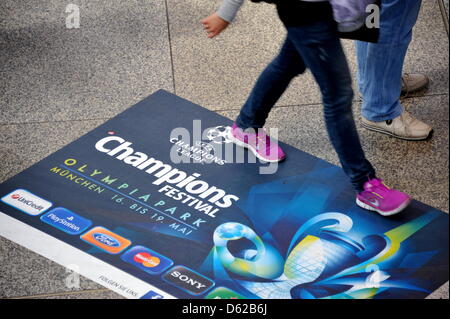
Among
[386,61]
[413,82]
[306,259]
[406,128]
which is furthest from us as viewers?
[413,82]

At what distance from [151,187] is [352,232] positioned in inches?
26.2

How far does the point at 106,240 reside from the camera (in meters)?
2.35

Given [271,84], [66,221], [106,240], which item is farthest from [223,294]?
[271,84]

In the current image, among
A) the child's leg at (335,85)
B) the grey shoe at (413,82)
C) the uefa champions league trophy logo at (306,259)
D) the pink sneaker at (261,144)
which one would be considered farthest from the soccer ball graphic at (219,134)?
the grey shoe at (413,82)

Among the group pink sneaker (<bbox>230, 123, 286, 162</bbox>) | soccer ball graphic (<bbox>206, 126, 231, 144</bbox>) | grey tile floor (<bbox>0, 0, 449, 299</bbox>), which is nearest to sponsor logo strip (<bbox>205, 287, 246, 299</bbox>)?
grey tile floor (<bbox>0, 0, 449, 299</bbox>)

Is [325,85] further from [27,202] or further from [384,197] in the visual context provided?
[27,202]

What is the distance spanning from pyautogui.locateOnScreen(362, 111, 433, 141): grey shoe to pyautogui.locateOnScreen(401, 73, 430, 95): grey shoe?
0.20 m

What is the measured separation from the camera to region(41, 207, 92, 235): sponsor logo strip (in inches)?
93.8

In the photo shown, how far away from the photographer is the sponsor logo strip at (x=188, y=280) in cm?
218

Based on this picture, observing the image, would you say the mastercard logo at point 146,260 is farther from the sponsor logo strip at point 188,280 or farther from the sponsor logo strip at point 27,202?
the sponsor logo strip at point 27,202

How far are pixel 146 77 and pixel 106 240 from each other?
3.09 feet

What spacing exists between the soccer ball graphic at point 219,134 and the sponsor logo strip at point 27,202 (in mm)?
621

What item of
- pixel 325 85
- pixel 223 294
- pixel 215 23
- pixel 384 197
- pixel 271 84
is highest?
pixel 215 23
